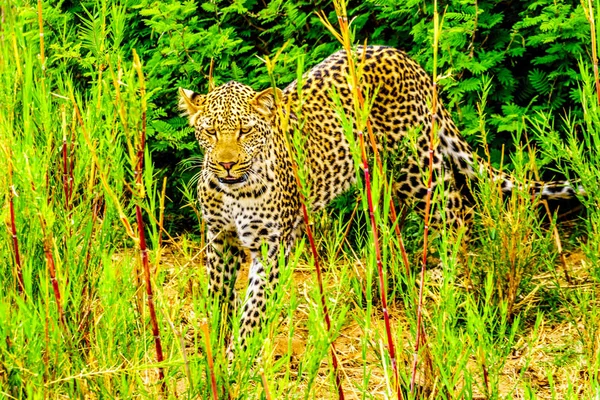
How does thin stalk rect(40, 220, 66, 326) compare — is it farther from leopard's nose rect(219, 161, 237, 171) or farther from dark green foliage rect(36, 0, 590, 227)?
dark green foliage rect(36, 0, 590, 227)

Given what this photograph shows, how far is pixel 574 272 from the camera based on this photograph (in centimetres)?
548

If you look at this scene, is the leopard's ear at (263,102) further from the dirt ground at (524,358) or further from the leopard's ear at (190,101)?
the dirt ground at (524,358)

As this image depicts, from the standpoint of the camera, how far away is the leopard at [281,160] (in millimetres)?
4797

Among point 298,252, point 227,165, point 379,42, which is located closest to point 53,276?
point 298,252

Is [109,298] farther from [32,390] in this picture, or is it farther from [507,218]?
[507,218]

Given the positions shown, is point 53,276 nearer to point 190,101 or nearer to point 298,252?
point 298,252

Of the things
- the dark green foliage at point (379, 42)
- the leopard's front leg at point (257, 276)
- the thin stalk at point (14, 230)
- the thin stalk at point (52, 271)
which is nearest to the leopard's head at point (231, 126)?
the leopard's front leg at point (257, 276)

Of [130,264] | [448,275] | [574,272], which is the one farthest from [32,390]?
[574,272]

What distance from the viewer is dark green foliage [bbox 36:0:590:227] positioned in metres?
5.59

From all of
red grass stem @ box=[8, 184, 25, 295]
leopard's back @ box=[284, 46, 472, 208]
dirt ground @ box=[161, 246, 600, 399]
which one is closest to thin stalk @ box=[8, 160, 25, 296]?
red grass stem @ box=[8, 184, 25, 295]

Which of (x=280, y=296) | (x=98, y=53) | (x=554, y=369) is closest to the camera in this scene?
(x=280, y=296)

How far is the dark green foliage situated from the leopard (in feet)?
0.73

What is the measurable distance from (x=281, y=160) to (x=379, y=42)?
139cm

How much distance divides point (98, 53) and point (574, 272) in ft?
9.92
